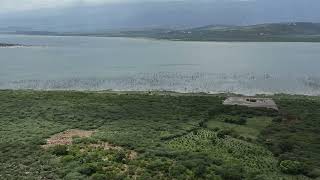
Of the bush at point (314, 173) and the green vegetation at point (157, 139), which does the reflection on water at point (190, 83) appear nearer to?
the green vegetation at point (157, 139)

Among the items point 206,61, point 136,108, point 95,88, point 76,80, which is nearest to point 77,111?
point 136,108

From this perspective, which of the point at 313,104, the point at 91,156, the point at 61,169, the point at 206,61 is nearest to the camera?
the point at 61,169

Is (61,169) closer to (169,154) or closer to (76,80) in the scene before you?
(169,154)

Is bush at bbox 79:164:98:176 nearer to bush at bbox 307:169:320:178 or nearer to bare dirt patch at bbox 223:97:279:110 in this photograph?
bush at bbox 307:169:320:178

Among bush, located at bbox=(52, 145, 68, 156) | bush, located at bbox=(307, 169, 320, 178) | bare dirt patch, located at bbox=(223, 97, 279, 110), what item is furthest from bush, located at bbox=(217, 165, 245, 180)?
bare dirt patch, located at bbox=(223, 97, 279, 110)

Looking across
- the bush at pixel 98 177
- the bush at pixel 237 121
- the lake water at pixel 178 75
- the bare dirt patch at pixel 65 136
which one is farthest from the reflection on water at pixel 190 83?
the bush at pixel 98 177
